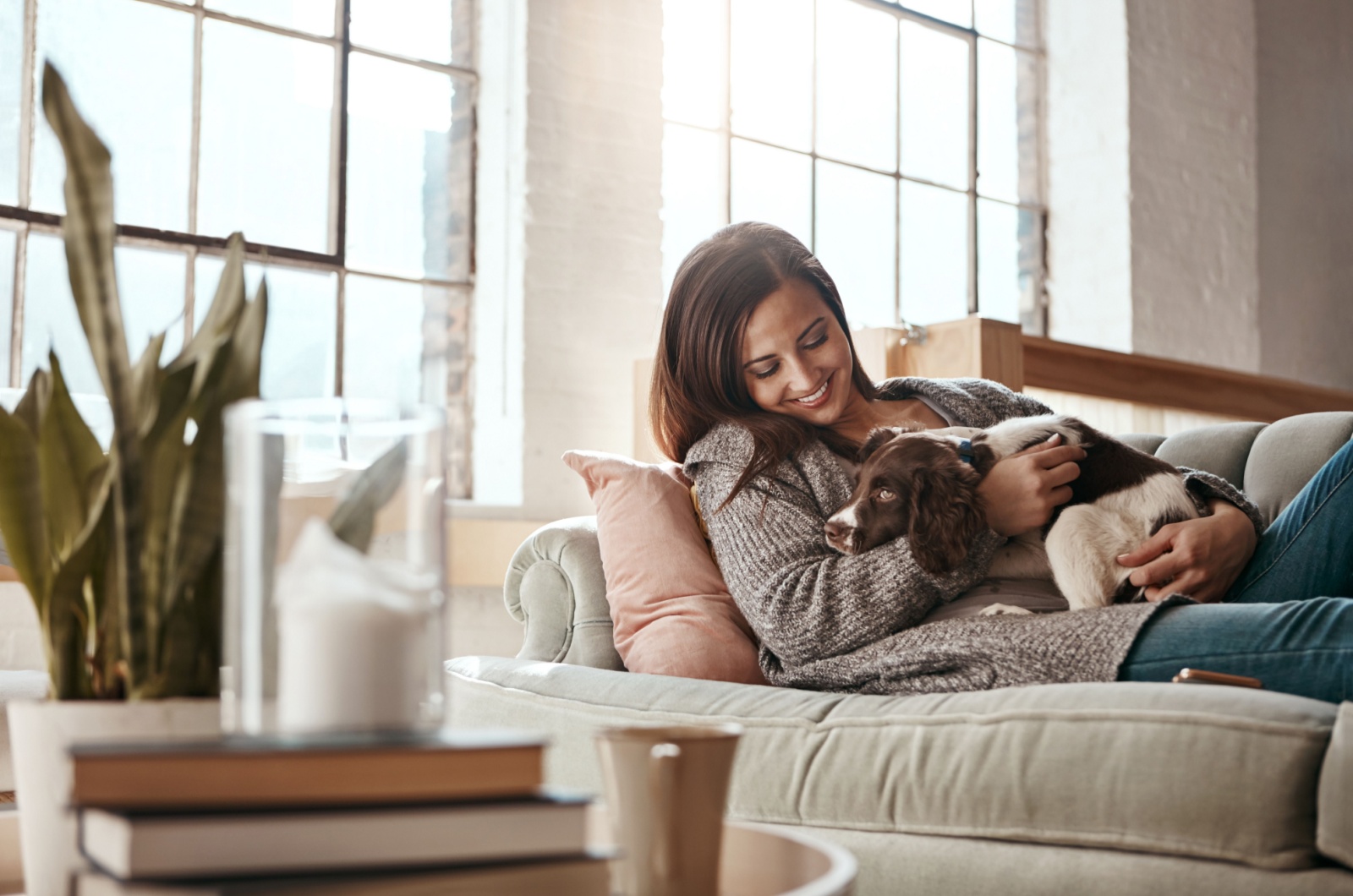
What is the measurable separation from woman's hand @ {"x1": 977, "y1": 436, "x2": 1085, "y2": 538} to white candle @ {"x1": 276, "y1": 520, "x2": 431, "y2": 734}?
42.1 inches

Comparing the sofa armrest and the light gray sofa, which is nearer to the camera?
the light gray sofa

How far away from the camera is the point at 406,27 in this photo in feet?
11.2

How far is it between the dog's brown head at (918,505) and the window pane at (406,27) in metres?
2.42

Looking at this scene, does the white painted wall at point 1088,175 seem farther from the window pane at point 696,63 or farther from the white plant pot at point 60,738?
the white plant pot at point 60,738

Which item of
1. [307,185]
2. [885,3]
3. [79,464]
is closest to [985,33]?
[885,3]

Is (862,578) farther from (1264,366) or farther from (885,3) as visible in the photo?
(1264,366)

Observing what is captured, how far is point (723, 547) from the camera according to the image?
64.9 inches

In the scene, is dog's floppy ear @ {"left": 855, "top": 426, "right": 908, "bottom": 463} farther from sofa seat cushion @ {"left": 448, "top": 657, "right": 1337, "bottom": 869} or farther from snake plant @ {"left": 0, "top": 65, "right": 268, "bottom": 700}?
snake plant @ {"left": 0, "top": 65, "right": 268, "bottom": 700}

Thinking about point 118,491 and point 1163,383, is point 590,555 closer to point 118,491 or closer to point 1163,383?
point 118,491

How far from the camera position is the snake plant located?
65 centimetres

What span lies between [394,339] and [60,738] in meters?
2.79

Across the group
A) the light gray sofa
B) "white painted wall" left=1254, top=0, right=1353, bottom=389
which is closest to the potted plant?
the light gray sofa

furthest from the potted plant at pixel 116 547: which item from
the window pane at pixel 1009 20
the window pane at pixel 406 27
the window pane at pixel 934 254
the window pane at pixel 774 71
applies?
the window pane at pixel 1009 20

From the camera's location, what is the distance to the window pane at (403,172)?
3.32 metres
